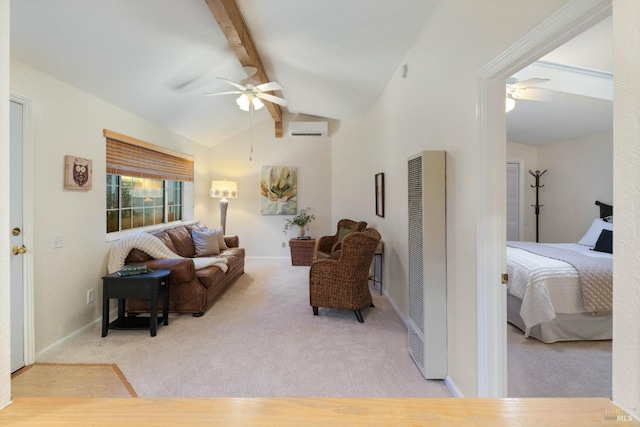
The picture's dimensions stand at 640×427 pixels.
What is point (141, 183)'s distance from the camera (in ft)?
13.8

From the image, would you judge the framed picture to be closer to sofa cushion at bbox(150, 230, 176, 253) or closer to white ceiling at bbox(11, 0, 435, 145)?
white ceiling at bbox(11, 0, 435, 145)

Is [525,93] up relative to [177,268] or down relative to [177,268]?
up

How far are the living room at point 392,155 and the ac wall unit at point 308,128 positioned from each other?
1143 mm

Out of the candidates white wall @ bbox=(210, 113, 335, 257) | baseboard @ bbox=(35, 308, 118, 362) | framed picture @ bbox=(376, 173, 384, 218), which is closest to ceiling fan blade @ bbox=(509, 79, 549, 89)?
framed picture @ bbox=(376, 173, 384, 218)

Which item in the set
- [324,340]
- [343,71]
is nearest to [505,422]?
[324,340]

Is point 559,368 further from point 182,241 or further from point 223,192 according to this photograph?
point 223,192

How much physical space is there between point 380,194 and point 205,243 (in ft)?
9.19

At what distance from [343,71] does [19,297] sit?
3764mm

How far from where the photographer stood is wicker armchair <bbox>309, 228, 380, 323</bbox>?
304cm

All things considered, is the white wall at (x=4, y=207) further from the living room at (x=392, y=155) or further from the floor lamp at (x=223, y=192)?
the floor lamp at (x=223, y=192)

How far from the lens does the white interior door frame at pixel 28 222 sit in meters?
2.27

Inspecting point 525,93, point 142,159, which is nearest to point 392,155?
point 525,93

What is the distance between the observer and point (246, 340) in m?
2.71

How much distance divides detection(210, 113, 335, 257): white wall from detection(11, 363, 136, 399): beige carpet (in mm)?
4080
